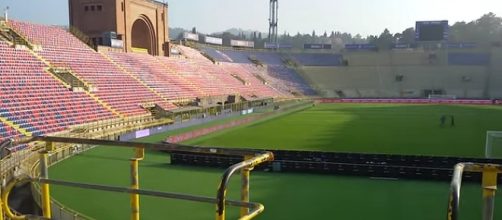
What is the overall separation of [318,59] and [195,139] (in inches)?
2791

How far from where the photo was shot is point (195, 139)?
102 feet

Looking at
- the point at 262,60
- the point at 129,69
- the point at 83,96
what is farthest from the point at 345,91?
the point at 83,96

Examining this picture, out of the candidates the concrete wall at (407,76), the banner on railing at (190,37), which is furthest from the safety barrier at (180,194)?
the banner on railing at (190,37)

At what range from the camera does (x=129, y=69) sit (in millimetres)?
46844

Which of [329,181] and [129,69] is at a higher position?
[129,69]

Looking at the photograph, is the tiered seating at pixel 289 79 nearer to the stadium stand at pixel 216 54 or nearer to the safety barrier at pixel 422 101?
the safety barrier at pixel 422 101

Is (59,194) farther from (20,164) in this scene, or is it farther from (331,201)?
(331,201)

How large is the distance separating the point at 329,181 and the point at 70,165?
41.6ft

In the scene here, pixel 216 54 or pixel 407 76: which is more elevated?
pixel 216 54

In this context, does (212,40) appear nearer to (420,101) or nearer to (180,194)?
(420,101)

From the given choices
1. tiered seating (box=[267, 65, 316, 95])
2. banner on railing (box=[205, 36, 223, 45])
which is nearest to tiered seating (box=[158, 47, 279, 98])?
tiered seating (box=[267, 65, 316, 95])

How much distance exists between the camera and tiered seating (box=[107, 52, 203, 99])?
46719mm

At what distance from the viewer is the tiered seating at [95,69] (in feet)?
124

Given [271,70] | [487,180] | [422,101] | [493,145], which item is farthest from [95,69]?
[422,101]
